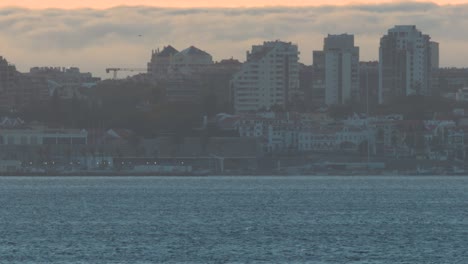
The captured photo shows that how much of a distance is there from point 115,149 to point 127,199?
72.8m

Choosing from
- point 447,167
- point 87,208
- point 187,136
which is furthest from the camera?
point 187,136

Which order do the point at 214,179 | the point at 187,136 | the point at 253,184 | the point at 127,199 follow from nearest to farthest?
the point at 127,199 → the point at 253,184 → the point at 214,179 → the point at 187,136

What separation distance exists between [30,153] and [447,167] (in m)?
41.4

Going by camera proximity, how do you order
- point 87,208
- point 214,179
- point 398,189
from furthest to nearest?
1. point 214,179
2. point 398,189
3. point 87,208

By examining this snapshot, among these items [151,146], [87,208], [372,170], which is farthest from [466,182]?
[87,208]

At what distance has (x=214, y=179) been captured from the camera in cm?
17075

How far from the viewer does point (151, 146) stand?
190625 mm

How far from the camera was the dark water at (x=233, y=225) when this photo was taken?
68062mm

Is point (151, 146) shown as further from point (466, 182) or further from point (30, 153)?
point (466, 182)

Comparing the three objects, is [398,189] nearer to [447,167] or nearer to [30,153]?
[447,167]

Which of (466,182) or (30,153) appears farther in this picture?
Result: (30,153)

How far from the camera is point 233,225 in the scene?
83750mm

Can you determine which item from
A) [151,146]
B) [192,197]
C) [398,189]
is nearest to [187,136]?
[151,146]

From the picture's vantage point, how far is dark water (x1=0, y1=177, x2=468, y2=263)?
223 feet
